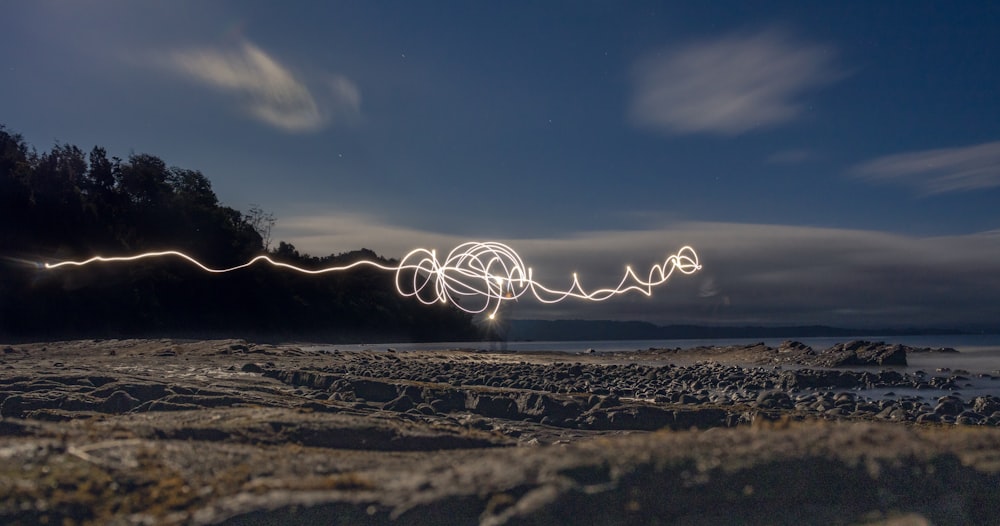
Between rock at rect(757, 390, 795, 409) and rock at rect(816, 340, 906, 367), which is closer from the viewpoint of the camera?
rock at rect(757, 390, 795, 409)

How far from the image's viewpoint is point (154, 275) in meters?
32.2

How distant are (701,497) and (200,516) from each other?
1921mm

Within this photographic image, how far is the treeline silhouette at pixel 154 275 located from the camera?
2852cm

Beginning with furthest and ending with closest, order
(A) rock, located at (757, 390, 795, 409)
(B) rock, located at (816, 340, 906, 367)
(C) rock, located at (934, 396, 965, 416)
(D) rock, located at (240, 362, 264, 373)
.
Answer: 1. (B) rock, located at (816, 340, 906, 367)
2. (D) rock, located at (240, 362, 264, 373)
3. (A) rock, located at (757, 390, 795, 409)
4. (C) rock, located at (934, 396, 965, 416)

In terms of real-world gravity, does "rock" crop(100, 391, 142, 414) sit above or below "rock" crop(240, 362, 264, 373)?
below

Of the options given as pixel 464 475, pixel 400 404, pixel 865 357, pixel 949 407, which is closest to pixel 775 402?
pixel 949 407

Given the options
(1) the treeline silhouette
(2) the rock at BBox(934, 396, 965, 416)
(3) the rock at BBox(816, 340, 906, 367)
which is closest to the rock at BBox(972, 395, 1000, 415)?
(2) the rock at BBox(934, 396, 965, 416)

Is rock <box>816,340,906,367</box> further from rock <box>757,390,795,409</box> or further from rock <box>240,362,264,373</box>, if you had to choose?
rock <box>240,362,264,373</box>

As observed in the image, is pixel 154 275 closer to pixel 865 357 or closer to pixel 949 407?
pixel 865 357

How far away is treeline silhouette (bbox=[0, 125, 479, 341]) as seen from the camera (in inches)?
1123

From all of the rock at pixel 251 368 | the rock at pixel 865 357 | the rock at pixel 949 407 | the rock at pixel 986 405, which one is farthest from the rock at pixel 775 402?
the rock at pixel 865 357

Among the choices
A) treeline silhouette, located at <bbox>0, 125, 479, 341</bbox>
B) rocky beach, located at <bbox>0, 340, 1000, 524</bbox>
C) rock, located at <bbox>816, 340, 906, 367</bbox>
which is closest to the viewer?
rocky beach, located at <bbox>0, 340, 1000, 524</bbox>

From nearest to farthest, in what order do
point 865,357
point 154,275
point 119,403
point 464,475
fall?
point 464,475, point 119,403, point 865,357, point 154,275

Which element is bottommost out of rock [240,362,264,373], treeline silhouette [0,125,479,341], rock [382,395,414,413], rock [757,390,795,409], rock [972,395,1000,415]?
rock [972,395,1000,415]
